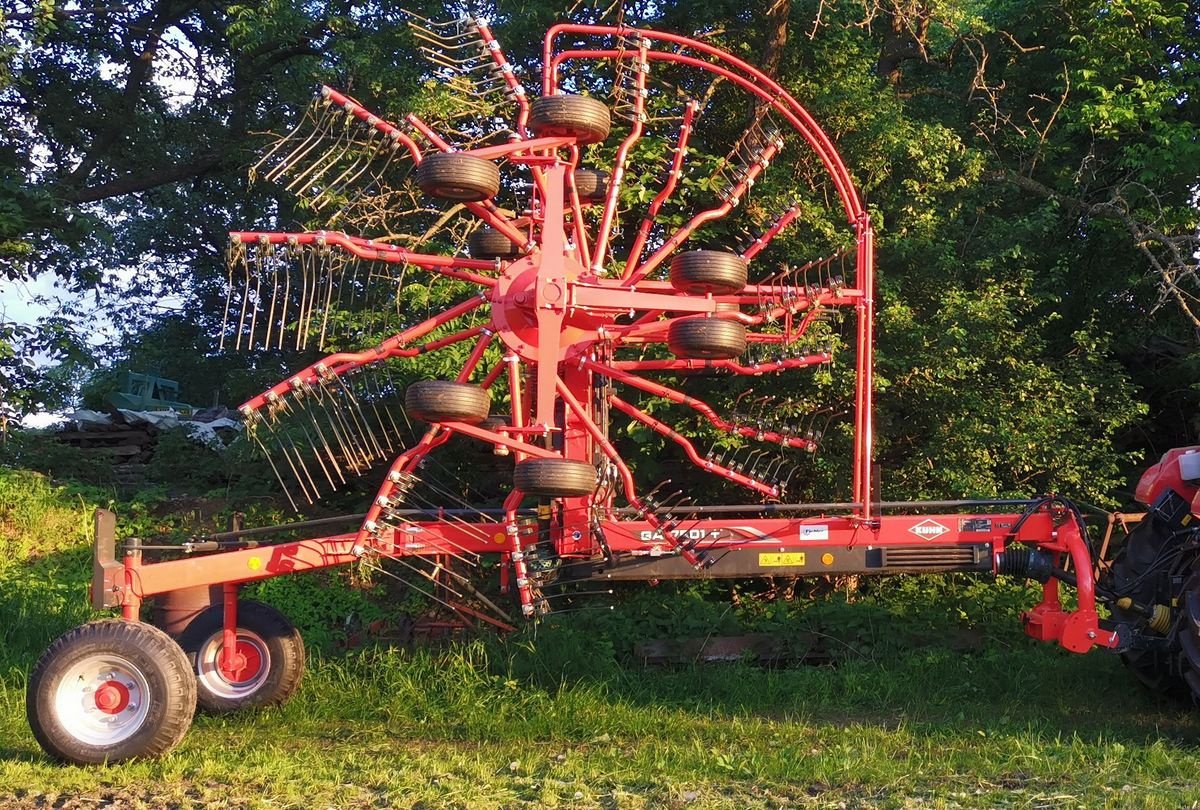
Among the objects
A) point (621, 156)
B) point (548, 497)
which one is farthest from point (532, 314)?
point (621, 156)

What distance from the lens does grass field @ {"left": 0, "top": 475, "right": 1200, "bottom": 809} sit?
5207mm

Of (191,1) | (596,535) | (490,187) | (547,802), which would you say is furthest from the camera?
(191,1)

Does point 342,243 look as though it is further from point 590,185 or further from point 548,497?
point 548,497

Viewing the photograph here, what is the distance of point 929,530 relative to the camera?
252 inches

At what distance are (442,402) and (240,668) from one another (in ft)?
8.47

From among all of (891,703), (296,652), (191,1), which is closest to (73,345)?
(191,1)

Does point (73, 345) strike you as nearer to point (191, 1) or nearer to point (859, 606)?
point (191, 1)

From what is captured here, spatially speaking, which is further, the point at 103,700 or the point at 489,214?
the point at 489,214

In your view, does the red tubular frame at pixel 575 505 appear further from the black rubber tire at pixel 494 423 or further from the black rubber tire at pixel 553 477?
the black rubber tire at pixel 553 477

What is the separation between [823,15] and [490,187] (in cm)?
608

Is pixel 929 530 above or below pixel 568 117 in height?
below

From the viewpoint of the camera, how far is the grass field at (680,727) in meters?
5.21

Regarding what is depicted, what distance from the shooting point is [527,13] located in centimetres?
1062

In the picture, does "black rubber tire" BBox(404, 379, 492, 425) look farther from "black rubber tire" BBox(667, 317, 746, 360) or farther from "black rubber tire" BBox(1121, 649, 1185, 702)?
"black rubber tire" BBox(1121, 649, 1185, 702)
